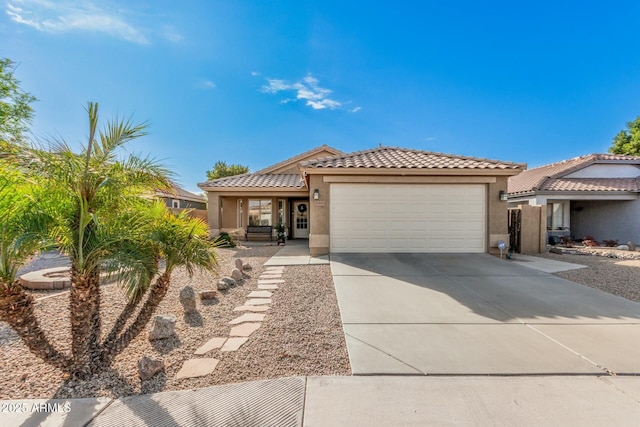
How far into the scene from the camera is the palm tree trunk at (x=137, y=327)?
3201mm

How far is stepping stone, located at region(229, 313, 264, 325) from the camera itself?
457cm

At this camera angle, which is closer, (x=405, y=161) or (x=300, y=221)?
(x=405, y=161)

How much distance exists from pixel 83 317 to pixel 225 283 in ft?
11.7

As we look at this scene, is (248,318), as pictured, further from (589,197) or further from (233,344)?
(589,197)

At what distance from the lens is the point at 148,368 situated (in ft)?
9.86

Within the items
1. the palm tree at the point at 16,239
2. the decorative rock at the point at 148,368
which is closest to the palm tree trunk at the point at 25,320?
the palm tree at the point at 16,239

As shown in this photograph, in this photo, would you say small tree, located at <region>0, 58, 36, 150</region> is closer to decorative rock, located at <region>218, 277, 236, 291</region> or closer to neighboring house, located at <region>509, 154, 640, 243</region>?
decorative rock, located at <region>218, 277, 236, 291</region>

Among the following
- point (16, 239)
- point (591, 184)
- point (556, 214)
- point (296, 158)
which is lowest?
point (16, 239)

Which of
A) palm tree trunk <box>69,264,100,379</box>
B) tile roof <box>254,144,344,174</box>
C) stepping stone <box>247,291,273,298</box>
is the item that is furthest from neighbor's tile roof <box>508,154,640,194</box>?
palm tree trunk <box>69,264,100,379</box>

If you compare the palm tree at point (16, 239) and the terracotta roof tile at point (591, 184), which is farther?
the terracotta roof tile at point (591, 184)

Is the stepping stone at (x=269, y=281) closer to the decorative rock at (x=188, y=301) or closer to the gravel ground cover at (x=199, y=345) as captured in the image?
the gravel ground cover at (x=199, y=345)

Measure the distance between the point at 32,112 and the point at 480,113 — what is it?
23961 millimetres

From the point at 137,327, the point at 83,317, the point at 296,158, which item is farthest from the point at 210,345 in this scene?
the point at 296,158

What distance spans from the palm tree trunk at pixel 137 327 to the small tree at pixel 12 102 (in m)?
16.1
